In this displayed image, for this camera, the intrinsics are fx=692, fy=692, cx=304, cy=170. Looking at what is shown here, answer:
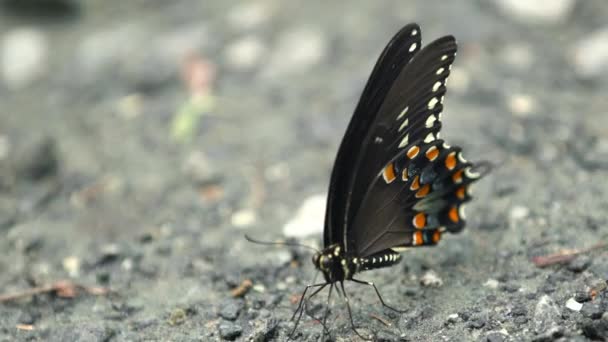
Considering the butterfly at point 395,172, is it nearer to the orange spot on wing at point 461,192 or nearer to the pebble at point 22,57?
the orange spot on wing at point 461,192

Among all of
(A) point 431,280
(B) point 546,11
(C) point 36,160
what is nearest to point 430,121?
(A) point 431,280

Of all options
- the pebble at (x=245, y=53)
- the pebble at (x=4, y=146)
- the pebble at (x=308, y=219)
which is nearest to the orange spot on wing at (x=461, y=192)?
the pebble at (x=308, y=219)

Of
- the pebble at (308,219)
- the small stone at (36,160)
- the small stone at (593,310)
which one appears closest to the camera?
the small stone at (593,310)

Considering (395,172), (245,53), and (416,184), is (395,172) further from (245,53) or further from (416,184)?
(245,53)

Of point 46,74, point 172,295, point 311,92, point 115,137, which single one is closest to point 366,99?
point 172,295

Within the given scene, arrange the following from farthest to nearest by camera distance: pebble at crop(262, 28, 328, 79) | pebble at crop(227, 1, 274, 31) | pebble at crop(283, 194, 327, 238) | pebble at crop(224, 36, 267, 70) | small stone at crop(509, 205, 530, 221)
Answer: pebble at crop(227, 1, 274, 31), pebble at crop(224, 36, 267, 70), pebble at crop(262, 28, 328, 79), pebble at crop(283, 194, 327, 238), small stone at crop(509, 205, 530, 221)

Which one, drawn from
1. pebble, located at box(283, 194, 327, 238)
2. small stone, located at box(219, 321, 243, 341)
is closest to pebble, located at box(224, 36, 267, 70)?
pebble, located at box(283, 194, 327, 238)

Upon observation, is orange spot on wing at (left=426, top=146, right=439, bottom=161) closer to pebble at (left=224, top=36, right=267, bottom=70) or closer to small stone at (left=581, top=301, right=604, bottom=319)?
small stone at (left=581, top=301, right=604, bottom=319)

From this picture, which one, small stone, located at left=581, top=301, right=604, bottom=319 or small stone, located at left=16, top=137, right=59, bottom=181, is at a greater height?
small stone, located at left=16, top=137, right=59, bottom=181
